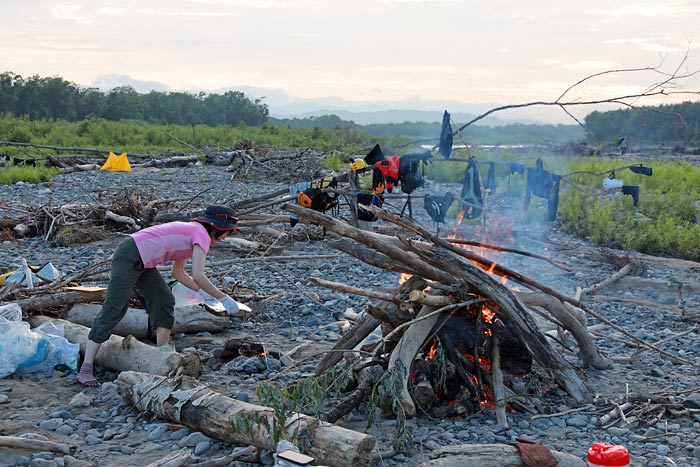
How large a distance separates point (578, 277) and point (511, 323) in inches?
179

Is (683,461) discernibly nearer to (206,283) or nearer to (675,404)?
(675,404)

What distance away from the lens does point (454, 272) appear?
176 inches

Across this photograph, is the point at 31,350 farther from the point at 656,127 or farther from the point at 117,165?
the point at 656,127

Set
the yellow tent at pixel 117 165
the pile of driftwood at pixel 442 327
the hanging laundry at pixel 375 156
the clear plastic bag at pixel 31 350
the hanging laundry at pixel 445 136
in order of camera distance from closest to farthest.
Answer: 1. the pile of driftwood at pixel 442 327
2. the clear plastic bag at pixel 31 350
3. the hanging laundry at pixel 445 136
4. the hanging laundry at pixel 375 156
5. the yellow tent at pixel 117 165

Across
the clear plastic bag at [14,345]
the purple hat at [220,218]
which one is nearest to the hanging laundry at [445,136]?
the purple hat at [220,218]

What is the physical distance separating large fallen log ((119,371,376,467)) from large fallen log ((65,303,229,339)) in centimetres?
109

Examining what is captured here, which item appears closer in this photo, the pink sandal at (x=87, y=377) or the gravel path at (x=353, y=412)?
the gravel path at (x=353, y=412)

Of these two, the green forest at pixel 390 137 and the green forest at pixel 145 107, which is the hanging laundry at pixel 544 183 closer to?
the green forest at pixel 390 137

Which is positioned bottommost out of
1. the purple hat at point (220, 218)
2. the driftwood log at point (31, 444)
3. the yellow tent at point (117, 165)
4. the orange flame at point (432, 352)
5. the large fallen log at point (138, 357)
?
the driftwood log at point (31, 444)

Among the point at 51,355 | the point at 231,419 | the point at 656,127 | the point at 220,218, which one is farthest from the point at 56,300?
the point at 656,127

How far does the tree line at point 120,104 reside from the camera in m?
37.9

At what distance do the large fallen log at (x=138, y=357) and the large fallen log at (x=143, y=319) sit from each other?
1.08 ft

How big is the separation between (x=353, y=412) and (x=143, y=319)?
207 cm

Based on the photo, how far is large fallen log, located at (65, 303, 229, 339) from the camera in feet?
18.5
